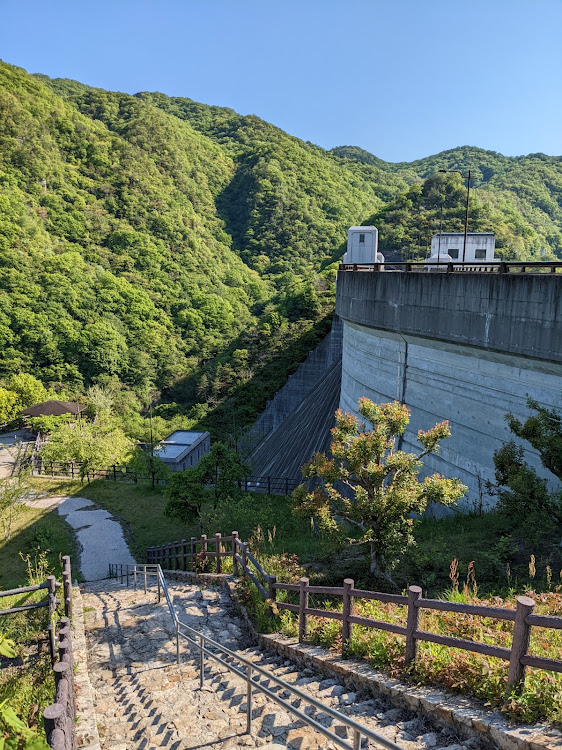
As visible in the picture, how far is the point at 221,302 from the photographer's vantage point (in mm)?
63219

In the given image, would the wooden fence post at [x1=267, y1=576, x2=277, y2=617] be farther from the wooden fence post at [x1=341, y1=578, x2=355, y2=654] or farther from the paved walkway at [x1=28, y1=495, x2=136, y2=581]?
the paved walkway at [x1=28, y1=495, x2=136, y2=581]

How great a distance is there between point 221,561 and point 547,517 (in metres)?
→ 6.01

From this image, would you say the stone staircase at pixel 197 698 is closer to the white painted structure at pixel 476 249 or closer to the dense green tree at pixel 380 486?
the dense green tree at pixel 380 486

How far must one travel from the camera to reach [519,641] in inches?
147

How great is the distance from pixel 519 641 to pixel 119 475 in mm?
20887

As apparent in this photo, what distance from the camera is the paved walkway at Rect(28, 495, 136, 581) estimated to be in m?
14.2

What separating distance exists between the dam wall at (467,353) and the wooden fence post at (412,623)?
6.21 metres

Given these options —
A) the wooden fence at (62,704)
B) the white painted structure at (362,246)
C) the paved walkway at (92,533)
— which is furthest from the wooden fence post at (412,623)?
the white painted structure at (362,246)

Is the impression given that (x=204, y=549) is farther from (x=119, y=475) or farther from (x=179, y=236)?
(x=179, y=236)

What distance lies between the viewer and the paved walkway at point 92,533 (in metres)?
14.2

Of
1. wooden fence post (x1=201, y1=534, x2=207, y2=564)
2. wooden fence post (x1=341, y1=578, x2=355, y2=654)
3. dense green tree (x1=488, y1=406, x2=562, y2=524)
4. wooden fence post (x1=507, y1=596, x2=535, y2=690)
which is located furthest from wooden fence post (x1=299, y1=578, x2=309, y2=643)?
wooden fence post (x1=201, y1=534, x2=207, y2=564)

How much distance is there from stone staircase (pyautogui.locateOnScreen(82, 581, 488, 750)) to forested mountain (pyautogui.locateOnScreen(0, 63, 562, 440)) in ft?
82.6

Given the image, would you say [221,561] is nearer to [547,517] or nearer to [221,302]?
[547,517]

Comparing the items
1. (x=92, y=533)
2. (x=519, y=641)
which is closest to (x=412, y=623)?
(x=519, y=641)
